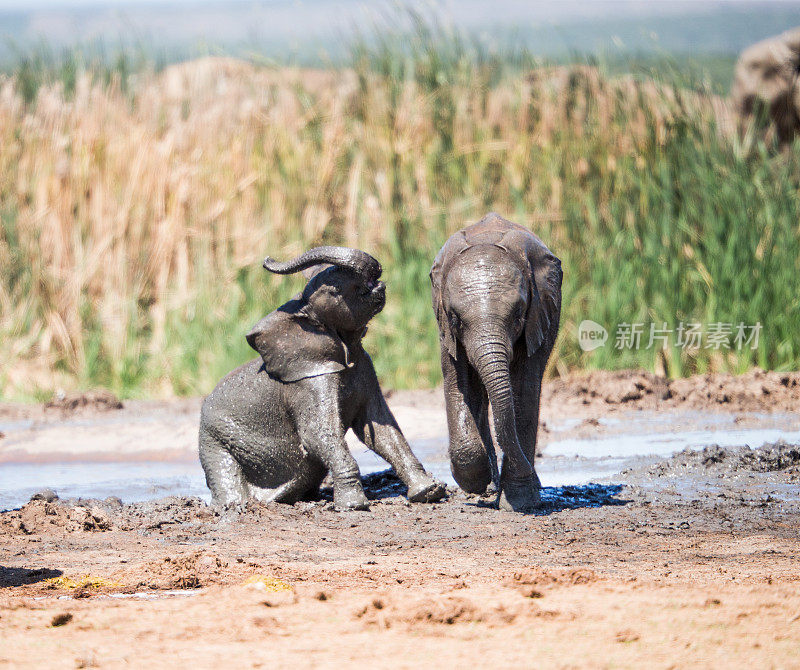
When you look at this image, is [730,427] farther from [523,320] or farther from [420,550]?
[420,550]

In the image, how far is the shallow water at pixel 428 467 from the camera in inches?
261

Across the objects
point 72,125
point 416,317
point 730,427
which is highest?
point 72,125

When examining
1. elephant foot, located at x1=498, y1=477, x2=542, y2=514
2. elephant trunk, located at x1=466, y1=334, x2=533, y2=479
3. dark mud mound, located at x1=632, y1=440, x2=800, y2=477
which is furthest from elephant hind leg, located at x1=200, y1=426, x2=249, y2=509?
dark mud mound, located at x1=632, y1=440, x2=800, y2=477

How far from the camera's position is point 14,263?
11047mm

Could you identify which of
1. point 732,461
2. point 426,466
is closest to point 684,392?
point 732,461

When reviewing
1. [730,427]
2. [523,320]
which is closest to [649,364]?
[730,427]

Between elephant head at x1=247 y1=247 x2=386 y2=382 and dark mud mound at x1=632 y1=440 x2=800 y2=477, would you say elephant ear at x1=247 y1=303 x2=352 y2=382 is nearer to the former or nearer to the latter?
elephant head at x1=247 y1=247 x2=386 y2=382

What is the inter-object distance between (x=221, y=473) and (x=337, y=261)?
141 centimetres

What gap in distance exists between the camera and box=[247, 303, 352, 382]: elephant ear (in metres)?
5.66

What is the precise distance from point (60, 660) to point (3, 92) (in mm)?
10290

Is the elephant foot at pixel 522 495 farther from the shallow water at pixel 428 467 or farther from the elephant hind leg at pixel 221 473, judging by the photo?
the elephant hind leg at pixel 221 473

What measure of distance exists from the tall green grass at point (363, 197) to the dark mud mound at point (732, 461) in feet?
10.2

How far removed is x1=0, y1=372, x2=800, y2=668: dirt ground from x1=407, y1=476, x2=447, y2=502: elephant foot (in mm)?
85

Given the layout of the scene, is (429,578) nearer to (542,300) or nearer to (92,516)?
(542,300)
